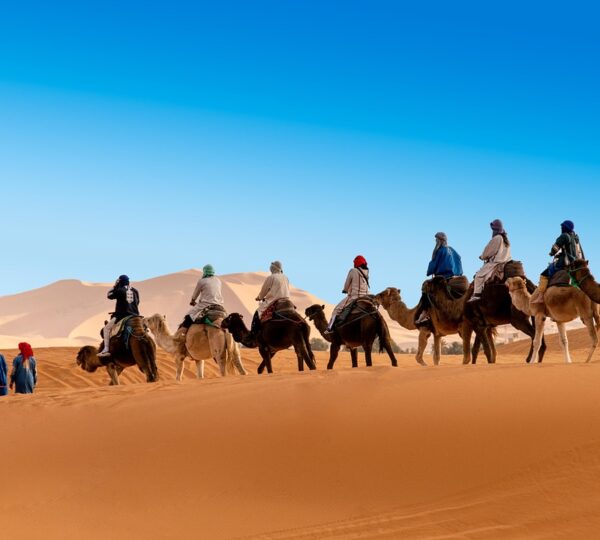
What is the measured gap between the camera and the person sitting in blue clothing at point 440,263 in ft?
56.2

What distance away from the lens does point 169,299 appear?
11925cm

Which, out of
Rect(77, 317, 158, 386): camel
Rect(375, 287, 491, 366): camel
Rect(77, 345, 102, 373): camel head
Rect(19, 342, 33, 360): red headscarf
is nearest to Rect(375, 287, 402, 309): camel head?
Rect(375, 287, 491, 366): camel

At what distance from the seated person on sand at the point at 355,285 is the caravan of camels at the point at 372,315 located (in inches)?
0.7

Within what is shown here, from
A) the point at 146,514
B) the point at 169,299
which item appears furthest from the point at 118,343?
the point at 169,299

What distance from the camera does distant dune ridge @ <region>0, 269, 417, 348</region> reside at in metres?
108

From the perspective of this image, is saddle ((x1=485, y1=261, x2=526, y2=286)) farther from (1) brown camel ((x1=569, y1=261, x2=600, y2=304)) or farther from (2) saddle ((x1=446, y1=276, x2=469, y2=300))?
(1) brown camel ((x1=569, y1=261, x2=600, y2=304))

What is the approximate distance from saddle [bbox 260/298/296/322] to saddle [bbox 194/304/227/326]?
2.87ft

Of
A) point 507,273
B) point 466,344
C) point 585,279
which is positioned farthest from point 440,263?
point 585,279

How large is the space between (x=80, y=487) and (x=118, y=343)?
8.36 m

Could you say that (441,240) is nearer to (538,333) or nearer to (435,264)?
(435,264)

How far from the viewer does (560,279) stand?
15.1m

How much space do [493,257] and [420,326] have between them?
1972 mm

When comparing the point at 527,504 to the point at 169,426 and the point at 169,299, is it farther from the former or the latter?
the point at 169,299

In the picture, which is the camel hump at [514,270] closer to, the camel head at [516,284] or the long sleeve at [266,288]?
the camel head at [516,284]
